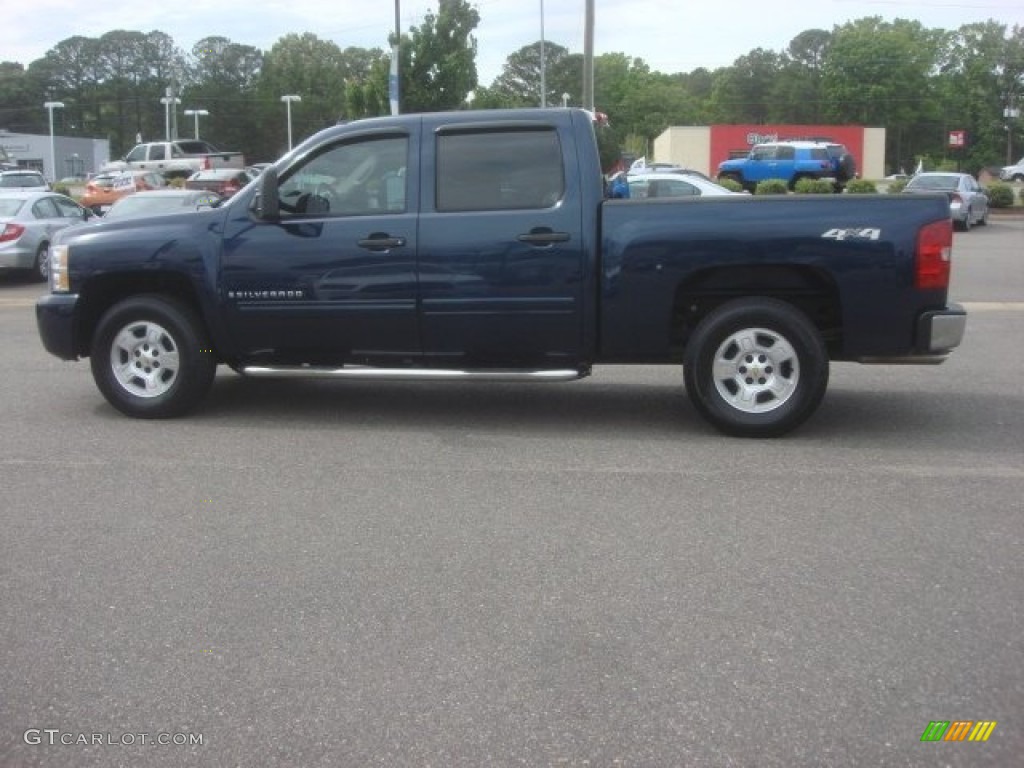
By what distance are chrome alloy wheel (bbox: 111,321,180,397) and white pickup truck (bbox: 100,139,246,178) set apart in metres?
35.2

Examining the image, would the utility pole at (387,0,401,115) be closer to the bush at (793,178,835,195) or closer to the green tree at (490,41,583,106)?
the bush at (793,178,835,195)

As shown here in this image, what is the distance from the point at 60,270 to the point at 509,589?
186 inches

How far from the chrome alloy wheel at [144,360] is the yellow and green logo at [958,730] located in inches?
222

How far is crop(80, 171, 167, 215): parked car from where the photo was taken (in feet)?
105

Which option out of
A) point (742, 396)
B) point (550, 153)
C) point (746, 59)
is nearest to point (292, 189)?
point (550, 153)

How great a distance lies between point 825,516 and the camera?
542 cm

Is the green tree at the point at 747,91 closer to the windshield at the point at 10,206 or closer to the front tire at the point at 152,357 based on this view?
the windshield at the point at 10,206

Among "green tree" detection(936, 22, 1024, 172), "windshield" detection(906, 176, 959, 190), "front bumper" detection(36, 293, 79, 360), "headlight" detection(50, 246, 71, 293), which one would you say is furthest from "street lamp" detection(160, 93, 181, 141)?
"front bumper" detection(36, 293, 79, 360)

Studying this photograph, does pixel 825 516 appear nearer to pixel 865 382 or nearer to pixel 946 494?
pixel 946 494

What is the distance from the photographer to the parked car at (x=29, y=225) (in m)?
16.9

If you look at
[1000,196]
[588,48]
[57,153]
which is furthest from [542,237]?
[57,153]

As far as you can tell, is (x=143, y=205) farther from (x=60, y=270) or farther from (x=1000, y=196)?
(x=1000, y=196)

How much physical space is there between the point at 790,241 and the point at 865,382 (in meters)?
2.72

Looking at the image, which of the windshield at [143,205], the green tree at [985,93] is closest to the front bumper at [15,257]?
the windshield at [143,205]
